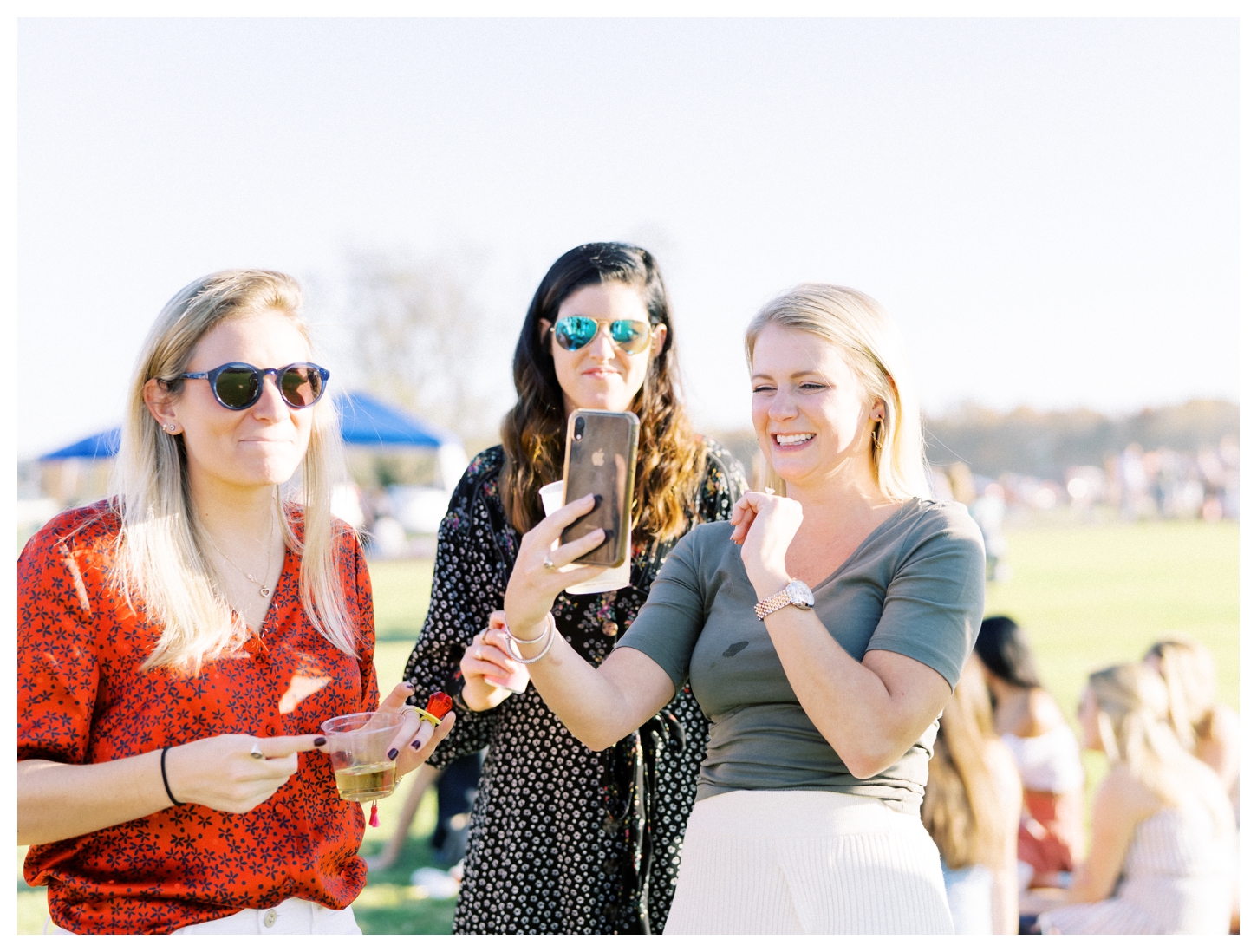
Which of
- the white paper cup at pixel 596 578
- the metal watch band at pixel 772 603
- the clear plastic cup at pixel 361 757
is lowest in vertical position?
the clear plastic cup at pixel 361 757

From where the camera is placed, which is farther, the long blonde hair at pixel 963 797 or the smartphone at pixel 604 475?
the long blonde hair at pixel 963 797

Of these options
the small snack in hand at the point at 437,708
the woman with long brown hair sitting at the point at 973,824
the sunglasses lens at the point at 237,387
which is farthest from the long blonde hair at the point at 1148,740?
the sunglasses lens at the point at 237,387

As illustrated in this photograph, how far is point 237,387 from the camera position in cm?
213

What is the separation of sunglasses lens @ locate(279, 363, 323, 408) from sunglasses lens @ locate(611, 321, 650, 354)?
873mm

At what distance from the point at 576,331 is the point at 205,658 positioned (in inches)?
51.4

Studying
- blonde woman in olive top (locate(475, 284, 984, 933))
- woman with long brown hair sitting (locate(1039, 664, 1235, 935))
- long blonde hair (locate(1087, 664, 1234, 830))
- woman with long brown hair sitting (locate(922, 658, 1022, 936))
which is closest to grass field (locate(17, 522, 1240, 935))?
woman with long brown hair sitting (locate(922, 658, 1022, 936))

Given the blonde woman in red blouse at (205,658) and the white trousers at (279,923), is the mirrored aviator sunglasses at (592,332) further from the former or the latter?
the white trousers at (279,923)

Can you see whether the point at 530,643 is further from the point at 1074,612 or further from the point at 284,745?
the point at 1074,612

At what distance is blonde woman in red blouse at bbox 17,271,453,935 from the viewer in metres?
1.86

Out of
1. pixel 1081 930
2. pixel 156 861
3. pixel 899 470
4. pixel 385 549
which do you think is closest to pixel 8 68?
pixel 156 861

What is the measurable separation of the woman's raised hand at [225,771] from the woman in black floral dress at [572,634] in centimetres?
77

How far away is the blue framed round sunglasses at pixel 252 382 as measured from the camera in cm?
212

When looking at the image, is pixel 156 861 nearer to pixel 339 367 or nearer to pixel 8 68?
pixel 339 367

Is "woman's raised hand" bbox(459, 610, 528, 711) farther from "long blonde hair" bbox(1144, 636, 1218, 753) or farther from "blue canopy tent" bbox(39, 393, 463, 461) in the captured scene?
"blue canopy tent" bbox(39, 393, 463, 461)
